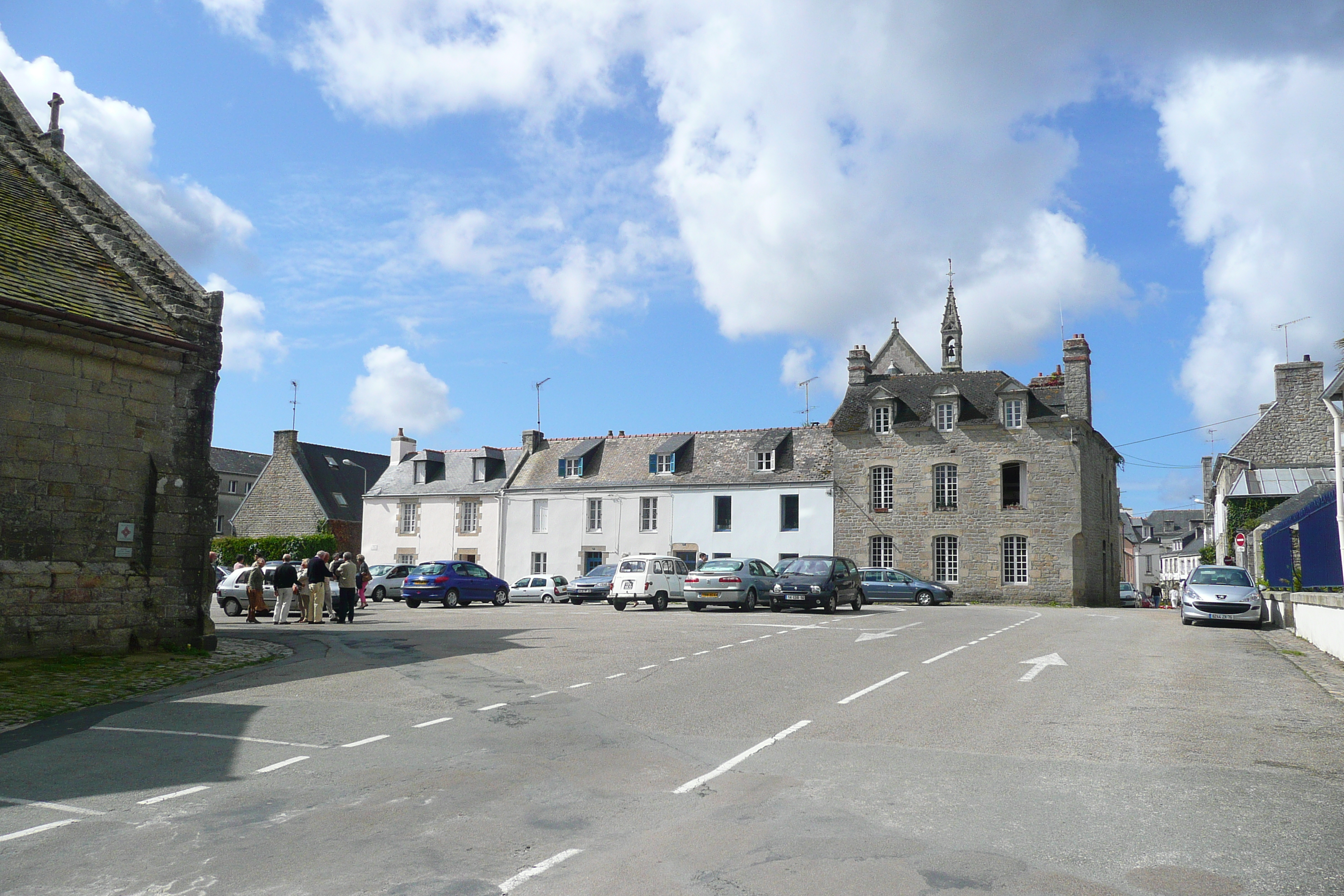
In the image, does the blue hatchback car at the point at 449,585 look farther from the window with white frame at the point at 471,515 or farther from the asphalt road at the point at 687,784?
the asphalt road at the point at 687,784

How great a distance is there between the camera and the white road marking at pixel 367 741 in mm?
8227

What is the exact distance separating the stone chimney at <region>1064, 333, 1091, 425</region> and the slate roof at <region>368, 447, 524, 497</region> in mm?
24142

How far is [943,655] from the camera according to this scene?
15.7 metres

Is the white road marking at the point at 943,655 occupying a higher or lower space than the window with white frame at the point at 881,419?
lower

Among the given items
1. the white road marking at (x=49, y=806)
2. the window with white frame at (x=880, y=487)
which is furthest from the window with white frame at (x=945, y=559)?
the white road marking at (x=49, y=806)

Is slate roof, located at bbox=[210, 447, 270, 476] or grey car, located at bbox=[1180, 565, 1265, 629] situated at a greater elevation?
slate roof, located at bbox=[210, 447, 270, 476]

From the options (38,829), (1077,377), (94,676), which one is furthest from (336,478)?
(38,829)

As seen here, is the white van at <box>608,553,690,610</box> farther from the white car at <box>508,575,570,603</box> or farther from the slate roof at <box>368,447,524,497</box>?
the slate roof at <box>368,447,524,497</box>

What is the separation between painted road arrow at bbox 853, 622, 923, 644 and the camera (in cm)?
1863

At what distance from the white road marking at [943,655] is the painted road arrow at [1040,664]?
119 centimetres

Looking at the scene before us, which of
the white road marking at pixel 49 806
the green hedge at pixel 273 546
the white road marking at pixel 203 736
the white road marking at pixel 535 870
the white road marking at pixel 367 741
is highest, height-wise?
the green hedge at pixel 273 546

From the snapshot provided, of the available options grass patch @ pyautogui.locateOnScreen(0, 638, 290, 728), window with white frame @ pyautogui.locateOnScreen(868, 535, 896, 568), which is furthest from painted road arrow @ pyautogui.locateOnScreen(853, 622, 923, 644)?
window with white frame @ pyautogui.locateOnScreen(868, 535, 896, 568)

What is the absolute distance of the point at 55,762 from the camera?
7582mm

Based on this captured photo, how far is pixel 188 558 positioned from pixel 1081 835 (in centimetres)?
1345
